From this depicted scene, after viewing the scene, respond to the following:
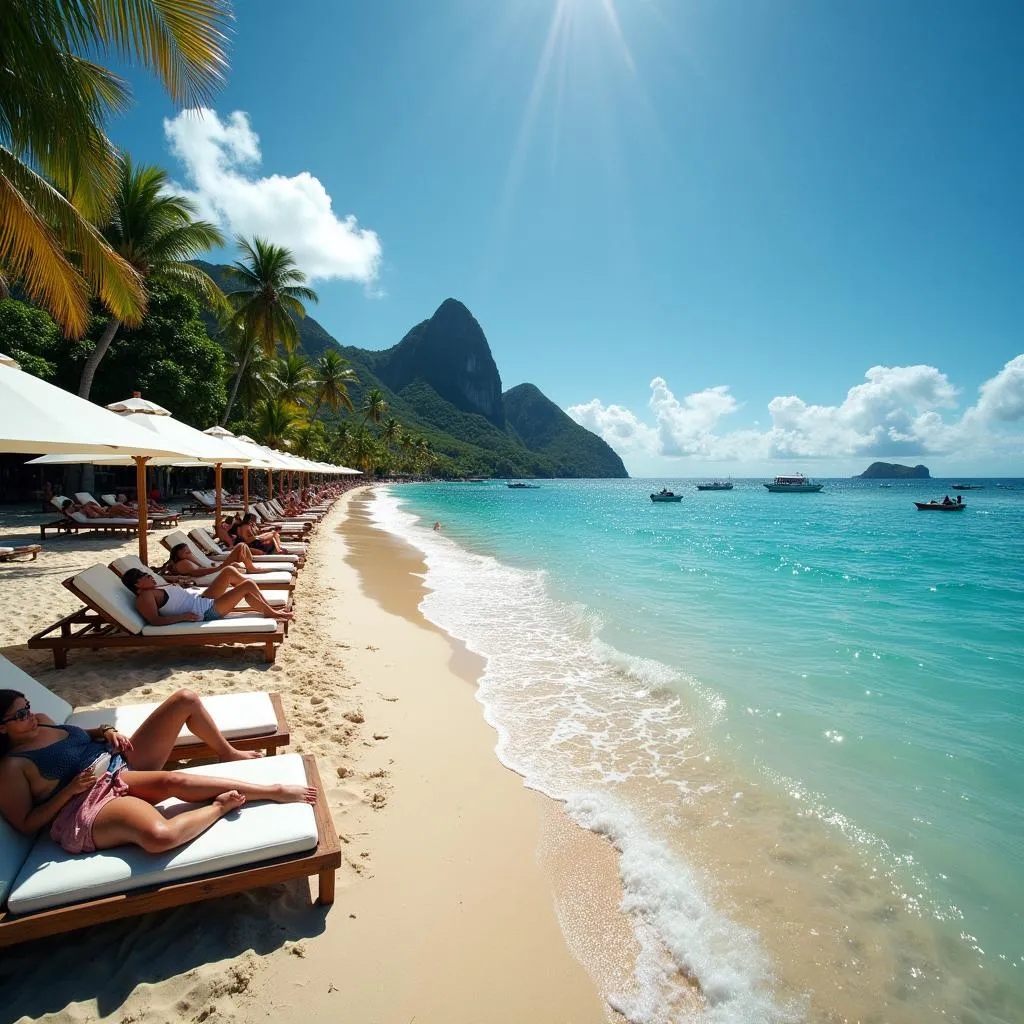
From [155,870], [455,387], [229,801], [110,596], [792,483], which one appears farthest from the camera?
[455,387]

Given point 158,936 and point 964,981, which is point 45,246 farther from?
point 964,981

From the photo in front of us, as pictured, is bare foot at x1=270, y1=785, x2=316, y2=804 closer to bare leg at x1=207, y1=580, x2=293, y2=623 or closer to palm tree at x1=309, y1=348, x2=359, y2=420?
bare leg at x1=207, y1=580, x2=293, y2=623

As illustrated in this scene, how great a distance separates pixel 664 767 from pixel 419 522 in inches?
974

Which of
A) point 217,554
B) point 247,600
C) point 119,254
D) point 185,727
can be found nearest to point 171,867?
point 185,727

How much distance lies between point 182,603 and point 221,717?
8.20 ft

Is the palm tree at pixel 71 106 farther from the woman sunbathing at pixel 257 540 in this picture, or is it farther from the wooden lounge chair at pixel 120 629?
the wooden lounge chair at pixel 120 629

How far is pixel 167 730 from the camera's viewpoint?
2.87 metres

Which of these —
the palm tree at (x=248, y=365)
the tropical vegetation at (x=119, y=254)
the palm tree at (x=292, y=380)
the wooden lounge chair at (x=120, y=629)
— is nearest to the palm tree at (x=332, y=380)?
the tropical vegetation at (x=119, y=254)

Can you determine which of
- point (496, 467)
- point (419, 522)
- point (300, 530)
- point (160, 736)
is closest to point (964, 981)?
point (160, 736)

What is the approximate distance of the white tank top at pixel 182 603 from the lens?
17.6ft

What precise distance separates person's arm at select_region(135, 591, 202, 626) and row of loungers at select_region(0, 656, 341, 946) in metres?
3.06

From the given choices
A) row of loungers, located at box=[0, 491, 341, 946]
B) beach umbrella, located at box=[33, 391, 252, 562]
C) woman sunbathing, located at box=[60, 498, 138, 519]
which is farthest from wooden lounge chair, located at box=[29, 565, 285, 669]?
woman sunbathing, located at box=[60, 498, 138, 519]

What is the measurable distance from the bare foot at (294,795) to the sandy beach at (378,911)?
43 centimetres

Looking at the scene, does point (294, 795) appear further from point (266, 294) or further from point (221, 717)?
point (266, 294)
